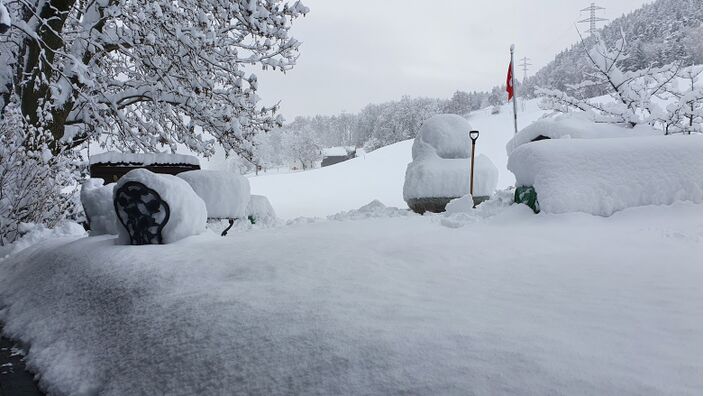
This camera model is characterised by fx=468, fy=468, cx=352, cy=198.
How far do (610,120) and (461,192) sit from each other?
6187 millimetres

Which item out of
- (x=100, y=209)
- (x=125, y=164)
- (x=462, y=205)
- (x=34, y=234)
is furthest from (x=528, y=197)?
(x=34, y=234)

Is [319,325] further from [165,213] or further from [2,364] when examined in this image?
[165,213]

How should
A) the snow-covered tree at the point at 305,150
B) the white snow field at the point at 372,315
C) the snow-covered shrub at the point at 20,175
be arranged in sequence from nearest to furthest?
the white snow field at the point at 372,315 → the snow-covered shrub at the point at 20,175 → the snow-covered tree at the point at 305,150

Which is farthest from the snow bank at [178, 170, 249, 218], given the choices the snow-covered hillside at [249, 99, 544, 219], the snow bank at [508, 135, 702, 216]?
the snow-covered hillside at [249, 99, 544, 219]

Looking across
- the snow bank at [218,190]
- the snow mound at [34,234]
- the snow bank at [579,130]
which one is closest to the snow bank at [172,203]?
the snow bank at [218,190]

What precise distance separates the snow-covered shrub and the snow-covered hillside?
10146mm

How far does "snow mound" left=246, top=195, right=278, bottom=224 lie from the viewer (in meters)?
9.65

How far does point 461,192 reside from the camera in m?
10.2

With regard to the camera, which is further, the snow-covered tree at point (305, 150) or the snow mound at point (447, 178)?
the snow-covered tree at point (305, 150)

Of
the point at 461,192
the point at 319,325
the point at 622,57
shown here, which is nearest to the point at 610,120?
the point at 622,57

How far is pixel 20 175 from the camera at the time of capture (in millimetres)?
6691

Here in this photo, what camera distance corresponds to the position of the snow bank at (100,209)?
221 inches

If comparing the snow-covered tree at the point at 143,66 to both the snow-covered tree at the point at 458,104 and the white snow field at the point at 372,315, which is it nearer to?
the white snow field at the point at 372,315

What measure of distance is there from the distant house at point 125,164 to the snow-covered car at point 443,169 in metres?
5.00
